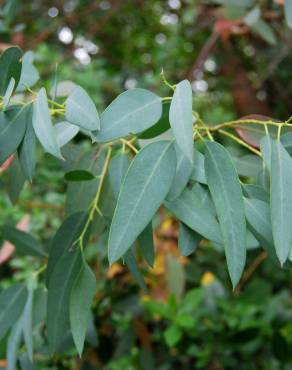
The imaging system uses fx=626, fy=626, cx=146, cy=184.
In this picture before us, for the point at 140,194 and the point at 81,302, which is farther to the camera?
the point at 81,302

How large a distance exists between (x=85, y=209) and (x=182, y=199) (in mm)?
209

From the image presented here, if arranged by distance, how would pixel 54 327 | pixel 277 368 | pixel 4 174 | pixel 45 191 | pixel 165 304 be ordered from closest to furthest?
pixel 54 327
pixel 4 174
pixel 165 304
pixel 277 368
pixel 45 191

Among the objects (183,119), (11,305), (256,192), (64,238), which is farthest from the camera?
(11,305)

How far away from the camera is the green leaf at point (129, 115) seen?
0.57m

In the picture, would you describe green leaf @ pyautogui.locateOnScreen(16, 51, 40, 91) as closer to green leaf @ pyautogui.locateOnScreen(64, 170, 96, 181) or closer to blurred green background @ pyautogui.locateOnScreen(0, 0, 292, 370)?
blurred green background @ pyautogui.locateOnScreen(0, 0, 292, 370)

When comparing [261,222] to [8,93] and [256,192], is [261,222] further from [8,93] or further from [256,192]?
[8,93]

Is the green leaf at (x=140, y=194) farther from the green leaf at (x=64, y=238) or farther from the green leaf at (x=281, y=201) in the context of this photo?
the green leaf at (x=64, y=238)

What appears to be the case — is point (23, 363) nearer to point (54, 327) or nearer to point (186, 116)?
point (54, 327)

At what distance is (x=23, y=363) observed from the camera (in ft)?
2.93

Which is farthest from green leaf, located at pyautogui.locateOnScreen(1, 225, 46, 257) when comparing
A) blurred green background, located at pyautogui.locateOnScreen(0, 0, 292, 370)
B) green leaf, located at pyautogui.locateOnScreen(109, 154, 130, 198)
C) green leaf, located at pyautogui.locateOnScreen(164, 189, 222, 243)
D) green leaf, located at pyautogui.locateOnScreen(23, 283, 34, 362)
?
green leaf, located at pyautogui.locateOnScreen(164, 189, 222, 243)

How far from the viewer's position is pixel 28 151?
62 cm

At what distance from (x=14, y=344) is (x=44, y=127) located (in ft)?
1.31

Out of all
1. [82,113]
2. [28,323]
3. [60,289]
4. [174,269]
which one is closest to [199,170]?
[82,113]

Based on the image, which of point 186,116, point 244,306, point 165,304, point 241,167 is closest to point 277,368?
point 244,306
